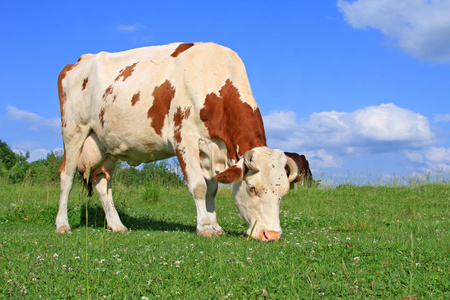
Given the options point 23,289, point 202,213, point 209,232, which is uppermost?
point 202,213

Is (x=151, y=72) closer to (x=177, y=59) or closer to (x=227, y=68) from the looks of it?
(x=177, y=59)

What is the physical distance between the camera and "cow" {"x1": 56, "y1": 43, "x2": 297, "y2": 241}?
6.80 metres

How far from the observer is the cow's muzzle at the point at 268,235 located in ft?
21.0

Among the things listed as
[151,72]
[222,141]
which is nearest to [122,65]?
[151,72]

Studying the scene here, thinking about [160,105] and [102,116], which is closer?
[160,105]

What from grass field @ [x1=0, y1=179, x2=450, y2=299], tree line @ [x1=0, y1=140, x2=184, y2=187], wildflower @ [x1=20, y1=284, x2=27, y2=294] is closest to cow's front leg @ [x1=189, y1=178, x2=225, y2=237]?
grass field @ [x1=0, y1=179, x2=450, y2=299]

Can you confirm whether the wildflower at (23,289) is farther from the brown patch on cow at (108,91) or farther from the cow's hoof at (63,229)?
the brown patch on cow at (108,91)

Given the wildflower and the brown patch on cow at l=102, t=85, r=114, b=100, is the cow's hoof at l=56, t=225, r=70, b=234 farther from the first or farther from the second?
the wildflower

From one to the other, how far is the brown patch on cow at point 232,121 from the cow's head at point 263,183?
454mm

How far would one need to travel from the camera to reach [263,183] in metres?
6.69

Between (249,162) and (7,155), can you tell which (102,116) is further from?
(7,155)

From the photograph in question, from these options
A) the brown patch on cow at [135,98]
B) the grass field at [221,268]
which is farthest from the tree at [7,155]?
the grass field at [221,268]

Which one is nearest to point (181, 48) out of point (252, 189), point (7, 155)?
point (252, 189)

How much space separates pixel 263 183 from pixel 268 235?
0.78 meters
